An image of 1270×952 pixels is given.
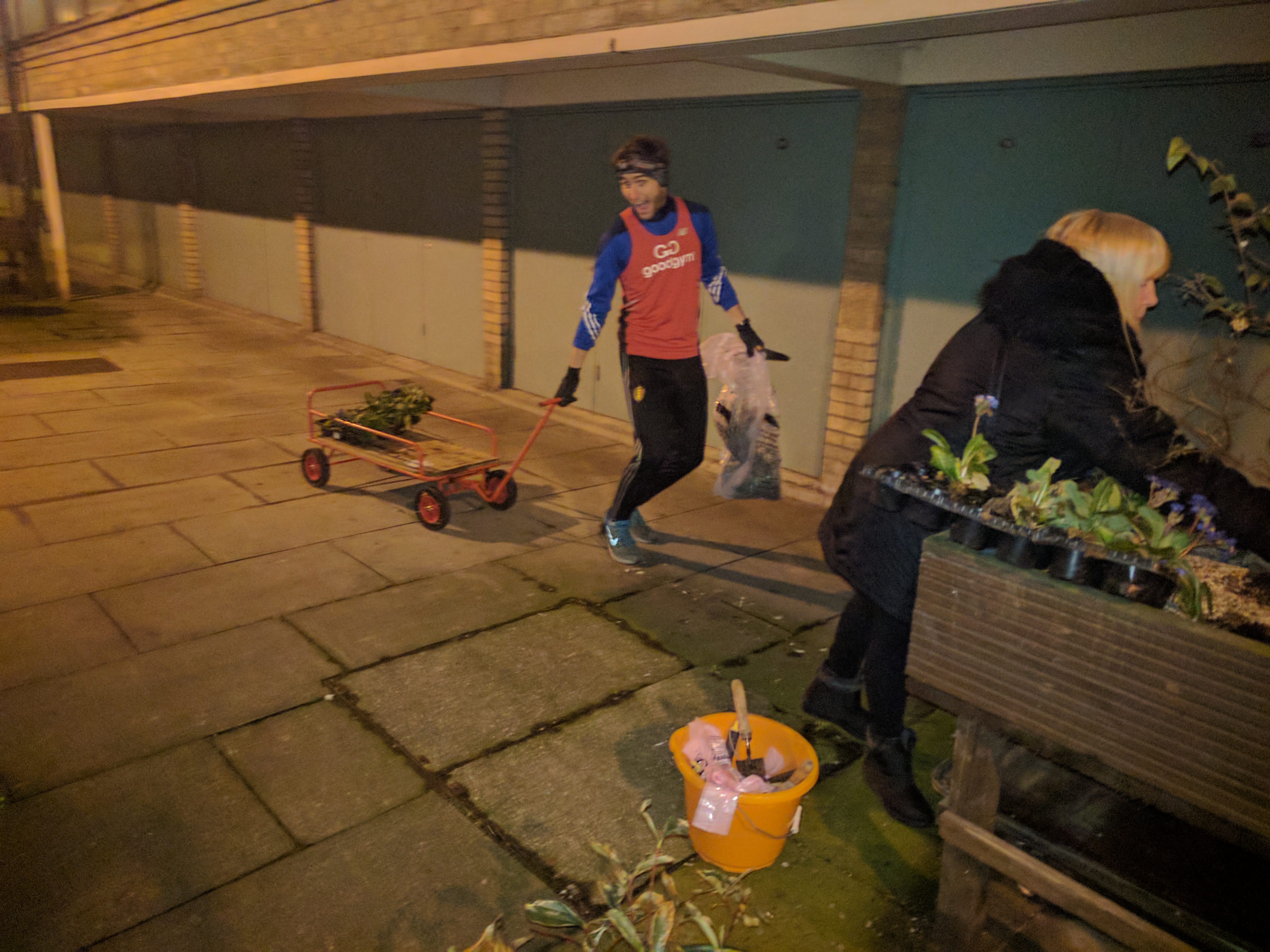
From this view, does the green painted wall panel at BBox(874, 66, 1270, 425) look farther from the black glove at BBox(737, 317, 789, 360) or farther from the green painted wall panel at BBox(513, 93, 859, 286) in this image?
the black glove at BBox(737, 317, 789, 360)

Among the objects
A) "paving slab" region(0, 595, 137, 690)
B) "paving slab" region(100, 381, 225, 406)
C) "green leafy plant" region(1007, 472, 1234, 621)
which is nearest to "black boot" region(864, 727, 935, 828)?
"green leafy plant" region(1007, 472, 1234, 621)

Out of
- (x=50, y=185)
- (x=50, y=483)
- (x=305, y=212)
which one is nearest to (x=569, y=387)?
(x=50, y=483)

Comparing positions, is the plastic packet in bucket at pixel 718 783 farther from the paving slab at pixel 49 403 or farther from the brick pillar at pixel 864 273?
the paving slab at pixel 49 403

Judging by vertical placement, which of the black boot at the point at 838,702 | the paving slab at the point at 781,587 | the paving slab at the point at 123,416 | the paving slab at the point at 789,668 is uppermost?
the black boot at the point at 838,702

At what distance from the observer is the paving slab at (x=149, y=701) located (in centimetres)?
339

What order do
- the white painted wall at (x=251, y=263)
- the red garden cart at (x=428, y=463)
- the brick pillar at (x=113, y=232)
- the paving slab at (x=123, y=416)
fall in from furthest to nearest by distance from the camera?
the brick pillar at (x=113, y=232) < the white painted wall at (x=251, y=263) < the paving slab at (x=123, y=416) < the red garden cart at (x=428, y=463)

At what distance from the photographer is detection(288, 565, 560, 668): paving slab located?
171 inches

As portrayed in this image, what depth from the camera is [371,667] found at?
13.5 ft

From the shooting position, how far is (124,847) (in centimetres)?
294

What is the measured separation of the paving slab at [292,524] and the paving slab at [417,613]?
3.37ft

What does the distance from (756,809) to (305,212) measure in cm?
1260

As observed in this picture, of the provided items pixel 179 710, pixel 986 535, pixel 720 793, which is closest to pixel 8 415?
pixel 179 710

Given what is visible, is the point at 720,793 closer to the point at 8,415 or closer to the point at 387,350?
the point at 8,415

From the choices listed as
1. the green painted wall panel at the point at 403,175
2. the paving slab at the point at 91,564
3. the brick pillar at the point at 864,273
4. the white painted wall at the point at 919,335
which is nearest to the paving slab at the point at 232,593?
the paving slab at the point at 91,564
